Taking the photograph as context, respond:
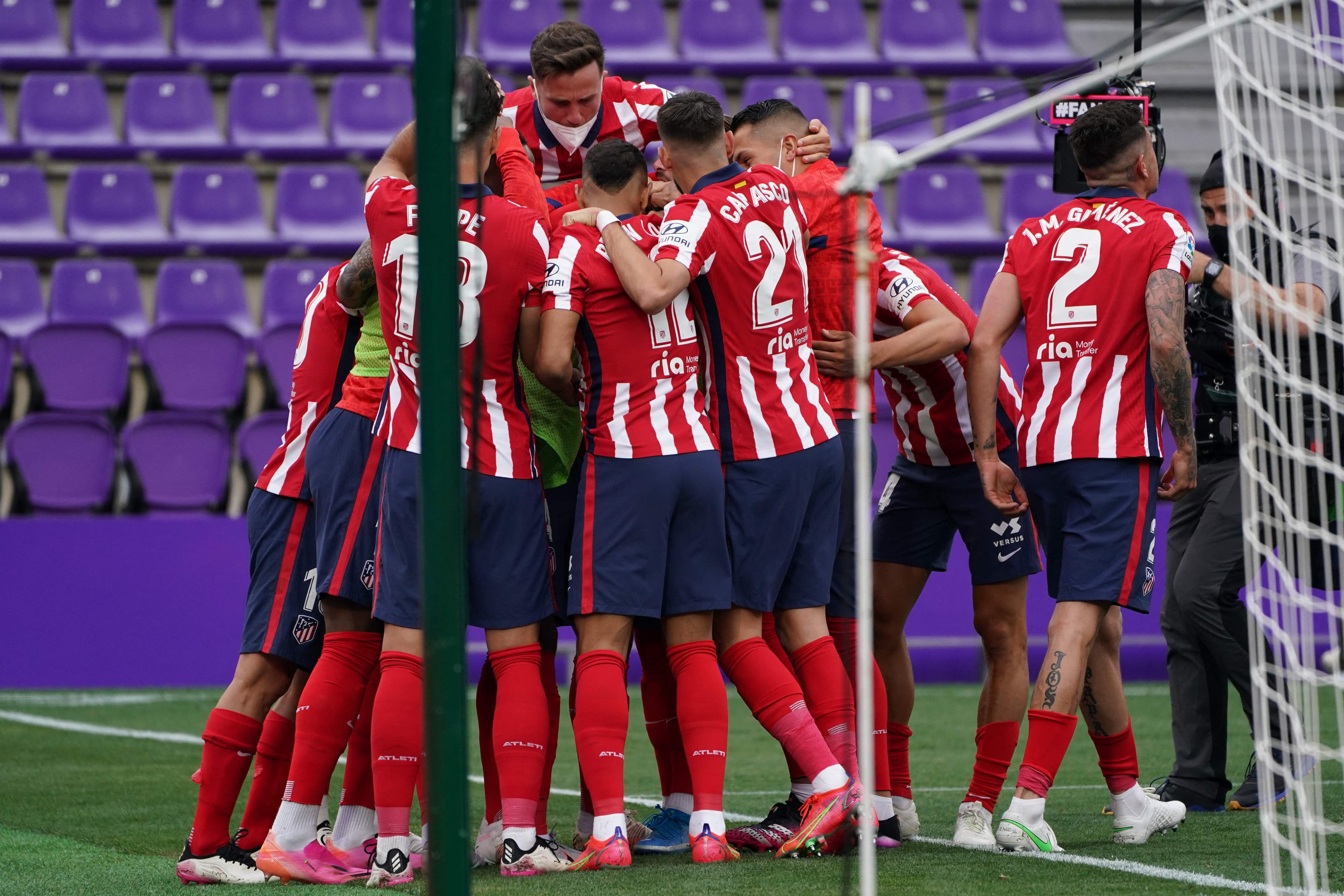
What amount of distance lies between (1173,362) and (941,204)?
7.96 m

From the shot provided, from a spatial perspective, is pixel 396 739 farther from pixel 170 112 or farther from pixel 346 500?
pixel 170 112

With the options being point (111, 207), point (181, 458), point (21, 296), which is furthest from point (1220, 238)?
point (111, 207)

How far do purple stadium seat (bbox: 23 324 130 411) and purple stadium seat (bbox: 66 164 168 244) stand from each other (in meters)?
1.84

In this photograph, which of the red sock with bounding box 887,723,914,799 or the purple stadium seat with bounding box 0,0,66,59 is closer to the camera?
the red sock with bounding box 887,723,914,799

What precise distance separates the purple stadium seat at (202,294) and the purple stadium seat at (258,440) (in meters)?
1.28

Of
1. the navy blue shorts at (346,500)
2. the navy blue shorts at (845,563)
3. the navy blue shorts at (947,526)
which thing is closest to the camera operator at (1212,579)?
the navy blue shorts at (947,526)

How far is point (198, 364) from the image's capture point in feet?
32.7

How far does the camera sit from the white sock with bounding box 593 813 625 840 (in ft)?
14.0

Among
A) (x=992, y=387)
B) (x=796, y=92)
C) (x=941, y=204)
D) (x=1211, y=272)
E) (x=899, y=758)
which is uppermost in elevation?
(x=796, y=92)

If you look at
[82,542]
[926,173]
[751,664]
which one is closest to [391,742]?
[751,664]

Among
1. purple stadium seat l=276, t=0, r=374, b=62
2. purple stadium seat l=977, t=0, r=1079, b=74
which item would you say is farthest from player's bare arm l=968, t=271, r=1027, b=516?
purple stadium seat l=276, t=0, r=374, b=62

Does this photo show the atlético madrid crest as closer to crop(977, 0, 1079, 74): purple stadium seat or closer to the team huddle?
the team huddle

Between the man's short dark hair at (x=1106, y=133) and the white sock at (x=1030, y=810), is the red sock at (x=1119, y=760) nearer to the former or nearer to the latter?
the white sock at (x=1030, y=810)

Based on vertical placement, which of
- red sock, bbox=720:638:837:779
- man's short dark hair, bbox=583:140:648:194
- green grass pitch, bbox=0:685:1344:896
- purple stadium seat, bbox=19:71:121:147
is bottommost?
green grass pitch, bbox=0:685:1344:896
